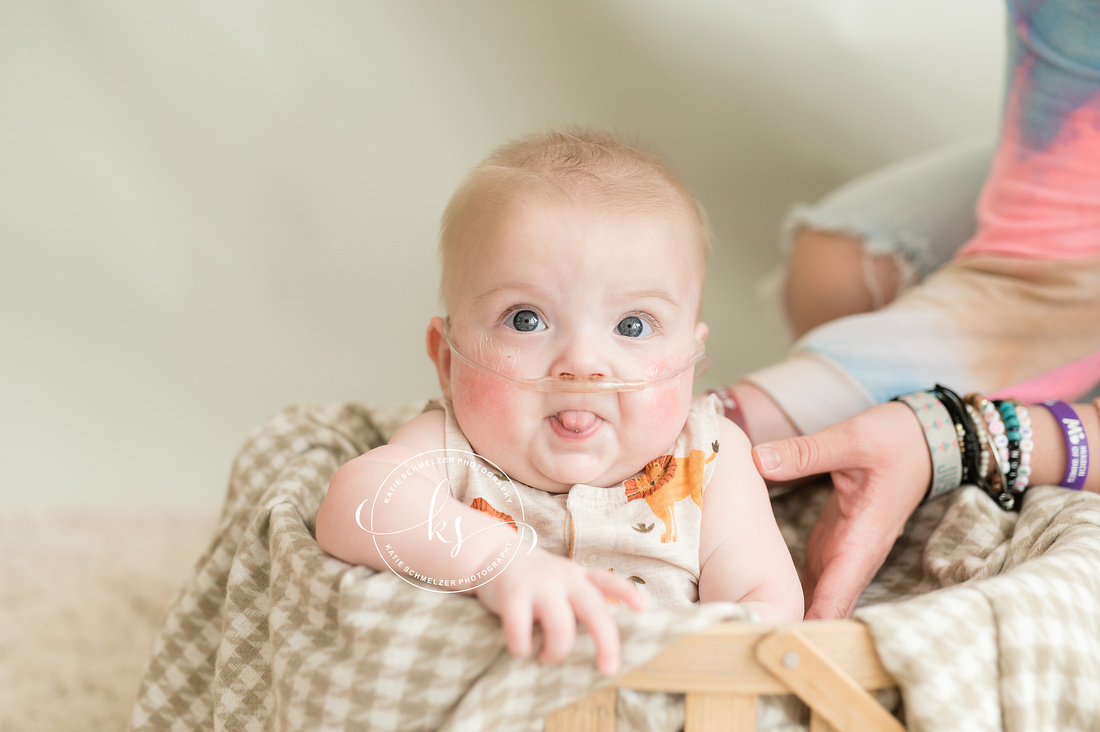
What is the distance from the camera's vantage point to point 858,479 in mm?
1069

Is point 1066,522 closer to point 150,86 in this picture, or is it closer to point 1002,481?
point 1002,481

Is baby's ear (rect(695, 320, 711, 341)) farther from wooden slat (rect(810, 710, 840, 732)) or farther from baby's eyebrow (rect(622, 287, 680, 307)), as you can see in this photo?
wooden slat (rect(810, 710, 840, 732))

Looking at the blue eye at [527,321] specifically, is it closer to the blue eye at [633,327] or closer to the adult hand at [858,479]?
the blue eye at [633,327]

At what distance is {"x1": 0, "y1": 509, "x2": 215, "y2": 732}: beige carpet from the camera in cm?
128

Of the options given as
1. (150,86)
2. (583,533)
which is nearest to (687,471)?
(583,533)

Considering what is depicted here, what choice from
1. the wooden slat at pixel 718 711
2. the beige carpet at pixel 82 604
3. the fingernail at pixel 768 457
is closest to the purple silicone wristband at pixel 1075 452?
the fingernail at pixel 768 457

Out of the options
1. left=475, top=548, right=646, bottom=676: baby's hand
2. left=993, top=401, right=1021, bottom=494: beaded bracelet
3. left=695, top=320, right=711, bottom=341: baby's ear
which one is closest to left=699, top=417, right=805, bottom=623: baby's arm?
left=695, top=320, right=711, bottom=341: baby's ear

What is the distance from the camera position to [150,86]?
1.93 m

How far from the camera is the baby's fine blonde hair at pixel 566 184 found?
870mm

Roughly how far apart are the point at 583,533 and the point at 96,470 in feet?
4.48

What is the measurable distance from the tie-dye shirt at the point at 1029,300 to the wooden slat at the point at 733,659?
0.51 m

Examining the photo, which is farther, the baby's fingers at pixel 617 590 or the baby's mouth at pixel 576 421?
the baby's mouth at pixel 576 421

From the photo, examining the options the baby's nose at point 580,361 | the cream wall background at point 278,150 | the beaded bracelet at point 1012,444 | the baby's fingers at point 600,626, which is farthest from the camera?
the cream wall background at point 278,150

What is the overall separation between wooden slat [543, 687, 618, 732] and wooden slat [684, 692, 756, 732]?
6 cm
